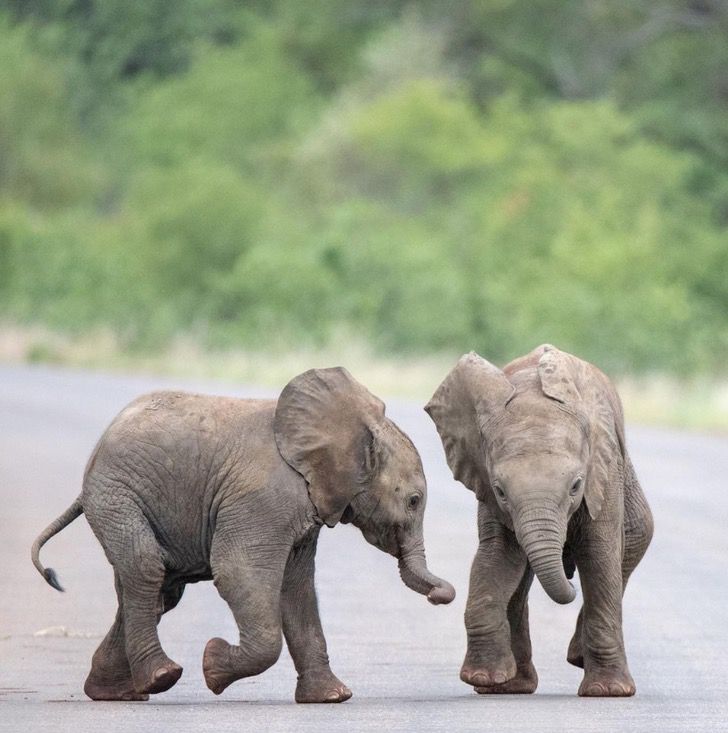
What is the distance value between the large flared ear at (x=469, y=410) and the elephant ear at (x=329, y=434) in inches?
17.0

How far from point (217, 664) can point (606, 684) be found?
1.78 metres

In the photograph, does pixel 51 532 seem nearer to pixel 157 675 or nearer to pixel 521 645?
pixel 157 675

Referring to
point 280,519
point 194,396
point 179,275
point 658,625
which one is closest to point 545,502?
point 280,519

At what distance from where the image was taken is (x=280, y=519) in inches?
357

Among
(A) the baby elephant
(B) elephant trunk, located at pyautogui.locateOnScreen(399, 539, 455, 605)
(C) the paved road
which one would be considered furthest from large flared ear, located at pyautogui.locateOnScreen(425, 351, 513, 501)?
(C) the paved road

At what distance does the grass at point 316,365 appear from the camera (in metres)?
31.0

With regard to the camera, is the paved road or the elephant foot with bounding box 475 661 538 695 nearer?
the paved road

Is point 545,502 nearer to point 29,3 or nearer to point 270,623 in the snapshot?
point 270,623

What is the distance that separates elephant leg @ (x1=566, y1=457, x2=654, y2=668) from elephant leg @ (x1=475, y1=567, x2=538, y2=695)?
0.85 feet

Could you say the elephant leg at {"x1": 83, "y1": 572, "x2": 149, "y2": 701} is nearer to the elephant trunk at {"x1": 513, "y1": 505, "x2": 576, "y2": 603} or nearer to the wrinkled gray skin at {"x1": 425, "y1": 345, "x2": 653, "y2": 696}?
the wrinkled gray skin at {"x1": 425, "y1": 345, "x2": 653, "y2": 696}

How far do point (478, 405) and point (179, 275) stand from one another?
1674 inches

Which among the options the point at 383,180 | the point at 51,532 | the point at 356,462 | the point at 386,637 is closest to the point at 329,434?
the point at 356,462

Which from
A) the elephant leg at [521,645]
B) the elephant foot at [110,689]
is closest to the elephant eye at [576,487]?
the elephant leg at [521,645]

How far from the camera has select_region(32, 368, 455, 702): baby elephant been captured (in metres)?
9.10
